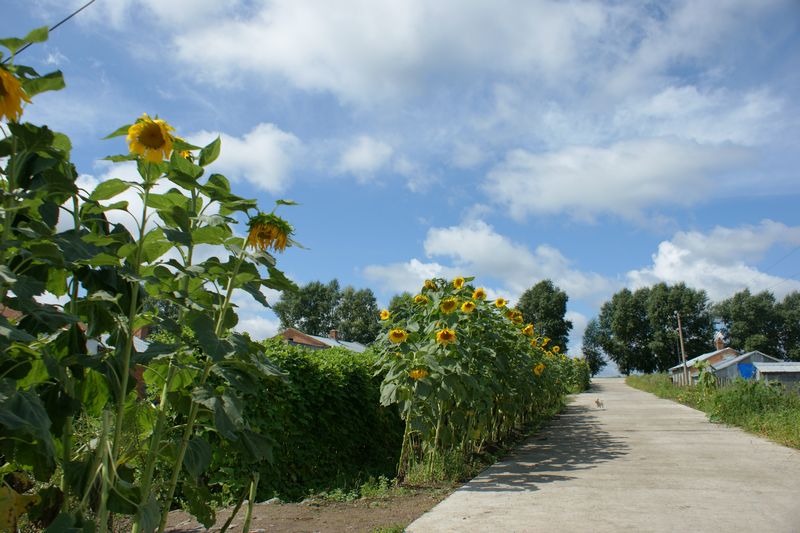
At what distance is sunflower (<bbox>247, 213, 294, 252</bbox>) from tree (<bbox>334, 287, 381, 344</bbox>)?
61.2 meters

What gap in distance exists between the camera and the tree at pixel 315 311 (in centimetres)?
6278

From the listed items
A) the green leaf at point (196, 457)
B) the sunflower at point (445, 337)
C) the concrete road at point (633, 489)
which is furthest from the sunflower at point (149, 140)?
the sunflower at point (445, 337)

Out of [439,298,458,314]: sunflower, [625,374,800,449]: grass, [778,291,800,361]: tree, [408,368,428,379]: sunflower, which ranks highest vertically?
[778,291,800,361]: tree

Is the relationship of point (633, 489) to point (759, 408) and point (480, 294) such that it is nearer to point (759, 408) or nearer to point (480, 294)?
point (480, 294)

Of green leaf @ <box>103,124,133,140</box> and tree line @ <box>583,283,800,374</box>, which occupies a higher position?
tree line @ <box>583,283,800,374</box>

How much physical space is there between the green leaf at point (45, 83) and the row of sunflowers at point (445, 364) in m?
4.17

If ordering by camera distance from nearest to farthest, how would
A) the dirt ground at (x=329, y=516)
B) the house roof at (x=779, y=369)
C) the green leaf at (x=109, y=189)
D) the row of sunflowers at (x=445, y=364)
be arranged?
1. the green leaf at (x=109, y=189)
2. the dirt ground at (x=329, y=516)
3. the row of sunflowers at (x=445, y=364)
4. the house roof at (x=779, y=369)

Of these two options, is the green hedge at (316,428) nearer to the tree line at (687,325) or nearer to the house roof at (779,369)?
the house roof at (779,369)

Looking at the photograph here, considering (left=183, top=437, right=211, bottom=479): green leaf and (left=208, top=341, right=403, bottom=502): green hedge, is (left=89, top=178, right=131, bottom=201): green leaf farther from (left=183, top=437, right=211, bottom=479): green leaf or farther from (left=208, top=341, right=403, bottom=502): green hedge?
(left=208, top=341, right=403, bottom=502): green hedge

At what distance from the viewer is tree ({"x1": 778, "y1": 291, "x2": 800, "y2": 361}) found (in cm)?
7119

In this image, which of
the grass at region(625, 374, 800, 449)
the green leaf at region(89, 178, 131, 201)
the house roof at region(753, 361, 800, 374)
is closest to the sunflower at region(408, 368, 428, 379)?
the green leaf at region(89, 178, 131, 201)

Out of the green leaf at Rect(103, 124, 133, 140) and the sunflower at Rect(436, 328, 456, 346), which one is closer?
the green leaf at Rect(103, 124, 133, 140)

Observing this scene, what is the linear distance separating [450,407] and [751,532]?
9.90 ft

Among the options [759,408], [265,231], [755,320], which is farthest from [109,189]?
[755,320]
